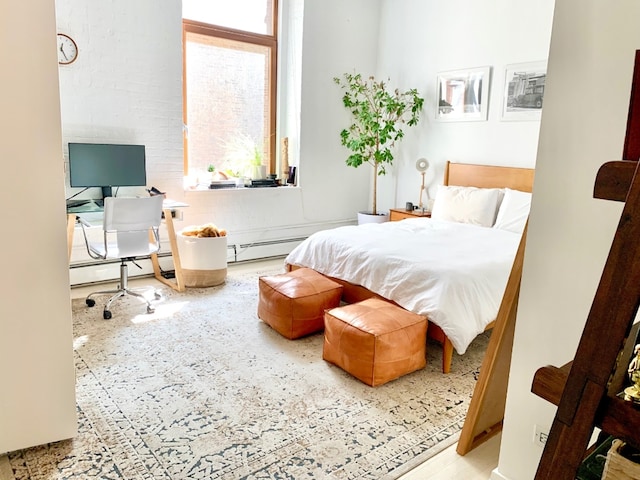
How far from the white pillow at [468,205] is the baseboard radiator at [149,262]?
1739 millimetres

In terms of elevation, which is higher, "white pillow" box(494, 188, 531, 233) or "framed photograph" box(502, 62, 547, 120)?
"framed photograph" box(502, 62, 547, 120)

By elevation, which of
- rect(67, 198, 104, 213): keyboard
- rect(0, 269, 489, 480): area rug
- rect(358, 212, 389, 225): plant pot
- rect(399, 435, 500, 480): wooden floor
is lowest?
rect(399, 435, 500, 480): wooden floor

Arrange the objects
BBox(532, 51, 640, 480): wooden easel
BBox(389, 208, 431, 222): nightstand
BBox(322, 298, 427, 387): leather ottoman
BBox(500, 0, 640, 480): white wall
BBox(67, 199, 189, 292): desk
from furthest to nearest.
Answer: BBox(389, 208, 431, 222): nightstand → BBox(67, 199, 189, 292): desk → BBox(322, 298, 427, 387): leather ottoman → BBox(500, 0, 640, 480): white wall → BBox(532, 51, 640, 480): wooden easel

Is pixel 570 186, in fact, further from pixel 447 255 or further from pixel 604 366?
pixel 447 255

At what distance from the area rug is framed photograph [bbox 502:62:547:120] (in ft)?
7.58

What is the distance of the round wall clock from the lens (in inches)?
146

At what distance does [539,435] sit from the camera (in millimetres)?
1658

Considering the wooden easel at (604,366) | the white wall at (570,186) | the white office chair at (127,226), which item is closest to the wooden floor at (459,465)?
the white wall at (570,186)

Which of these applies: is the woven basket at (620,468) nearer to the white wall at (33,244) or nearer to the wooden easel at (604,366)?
the wooden easel at (604,366)

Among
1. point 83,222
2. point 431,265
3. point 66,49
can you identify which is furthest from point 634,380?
point 66,49

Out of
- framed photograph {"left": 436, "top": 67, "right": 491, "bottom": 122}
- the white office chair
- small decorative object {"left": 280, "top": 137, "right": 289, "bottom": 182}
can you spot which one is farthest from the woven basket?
small decorative object {"left": 280, "top": 137, "right": 289, "bottom": 182}

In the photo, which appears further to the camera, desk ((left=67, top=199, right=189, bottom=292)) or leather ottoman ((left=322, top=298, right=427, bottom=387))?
desk ((left=67, top=199, right=189, bottom=292))

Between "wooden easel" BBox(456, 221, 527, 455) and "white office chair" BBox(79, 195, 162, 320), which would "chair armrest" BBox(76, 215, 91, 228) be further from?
"wooden easel" BBox(456, 221, 527, 455)

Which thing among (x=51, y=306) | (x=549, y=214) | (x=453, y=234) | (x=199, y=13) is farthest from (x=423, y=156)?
(x=51, y=306)
